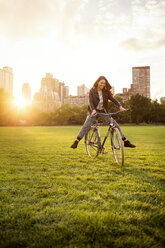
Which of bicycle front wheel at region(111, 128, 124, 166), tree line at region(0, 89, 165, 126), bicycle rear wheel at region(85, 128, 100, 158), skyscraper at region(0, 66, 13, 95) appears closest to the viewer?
bicycle front wheel at region(111, 128, 124, 166)

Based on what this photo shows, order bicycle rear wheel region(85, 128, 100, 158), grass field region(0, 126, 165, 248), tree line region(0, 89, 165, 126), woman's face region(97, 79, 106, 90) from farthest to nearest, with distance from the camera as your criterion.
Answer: tree line region(0, 89, 165, 126), bicycle rear wheel region(85, 128, 100, 158), woman's face region(97, 79, 106, 90), grass field region(0, 126, 165, 248)

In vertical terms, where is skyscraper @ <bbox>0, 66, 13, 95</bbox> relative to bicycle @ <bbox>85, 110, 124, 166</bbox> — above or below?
above

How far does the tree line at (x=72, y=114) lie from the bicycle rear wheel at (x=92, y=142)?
156 feet

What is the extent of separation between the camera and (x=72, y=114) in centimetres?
8819

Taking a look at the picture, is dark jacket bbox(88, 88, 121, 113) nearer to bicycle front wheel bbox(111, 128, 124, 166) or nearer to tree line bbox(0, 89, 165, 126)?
bicycle front wheel bbox(111, 128, 124, 166)

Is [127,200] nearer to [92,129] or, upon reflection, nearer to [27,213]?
[27,213]

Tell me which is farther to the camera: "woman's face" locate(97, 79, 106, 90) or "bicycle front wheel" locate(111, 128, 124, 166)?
"woman's face" locate(97, 79, 106, 90)

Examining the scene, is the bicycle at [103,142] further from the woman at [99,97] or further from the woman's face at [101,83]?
the woman's face at [101,83]

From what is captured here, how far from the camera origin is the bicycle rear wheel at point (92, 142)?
6066mm

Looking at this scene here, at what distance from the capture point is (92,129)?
626 centimetres

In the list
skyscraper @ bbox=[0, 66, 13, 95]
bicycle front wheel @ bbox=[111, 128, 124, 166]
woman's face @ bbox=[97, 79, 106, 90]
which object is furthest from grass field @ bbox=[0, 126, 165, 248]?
skyscraper @ bbox=[0, 66, 13, 95]

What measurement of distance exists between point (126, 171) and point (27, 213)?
2846 mm

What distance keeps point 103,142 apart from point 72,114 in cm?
8282

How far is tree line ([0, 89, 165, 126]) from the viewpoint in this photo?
2714 inches
